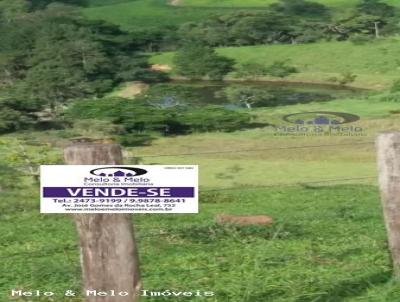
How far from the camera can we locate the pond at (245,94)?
4266 cm

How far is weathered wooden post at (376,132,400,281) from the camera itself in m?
4.62

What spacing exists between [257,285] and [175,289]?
59 cm

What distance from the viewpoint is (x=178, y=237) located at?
24.9 ft

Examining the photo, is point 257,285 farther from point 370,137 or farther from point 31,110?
point 31,110

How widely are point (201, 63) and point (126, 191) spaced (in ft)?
179

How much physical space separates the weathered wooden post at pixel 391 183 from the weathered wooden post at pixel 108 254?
1770 mm

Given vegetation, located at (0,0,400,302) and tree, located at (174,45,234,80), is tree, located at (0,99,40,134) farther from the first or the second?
tree, located at (174,45,234,80)

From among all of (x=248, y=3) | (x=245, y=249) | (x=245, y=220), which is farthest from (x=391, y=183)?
(x=248, y=3)

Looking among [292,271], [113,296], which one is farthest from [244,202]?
[113,296]

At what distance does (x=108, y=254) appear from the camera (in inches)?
152

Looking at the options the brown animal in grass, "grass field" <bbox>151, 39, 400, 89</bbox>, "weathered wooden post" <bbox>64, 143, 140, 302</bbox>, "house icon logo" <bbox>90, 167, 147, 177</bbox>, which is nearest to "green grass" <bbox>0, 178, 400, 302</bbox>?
the brown animal in grass

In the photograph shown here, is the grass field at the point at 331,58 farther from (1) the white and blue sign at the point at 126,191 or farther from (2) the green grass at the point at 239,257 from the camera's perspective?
(1) the white and blue sign at the point at 126,191

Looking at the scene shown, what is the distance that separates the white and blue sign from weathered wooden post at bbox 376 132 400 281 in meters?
1.41

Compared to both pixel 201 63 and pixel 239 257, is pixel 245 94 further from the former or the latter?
pixel 239 257
